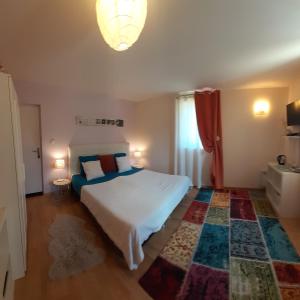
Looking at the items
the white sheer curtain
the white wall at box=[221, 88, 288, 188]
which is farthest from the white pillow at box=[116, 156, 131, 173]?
the white wall at box=[221, 88, 288, 188]

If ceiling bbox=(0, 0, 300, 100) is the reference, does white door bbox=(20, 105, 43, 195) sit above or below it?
below

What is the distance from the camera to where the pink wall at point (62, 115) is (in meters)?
3.56

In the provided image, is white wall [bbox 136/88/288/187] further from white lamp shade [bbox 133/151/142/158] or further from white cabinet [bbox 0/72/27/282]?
white cabinet [bbox 0/72/27/282]

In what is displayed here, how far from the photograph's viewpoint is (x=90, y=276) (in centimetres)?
170

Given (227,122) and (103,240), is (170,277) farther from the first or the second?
(227,122)

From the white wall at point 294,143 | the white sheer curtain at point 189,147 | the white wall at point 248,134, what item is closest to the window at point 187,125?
the white sheer curtain at point 189,147

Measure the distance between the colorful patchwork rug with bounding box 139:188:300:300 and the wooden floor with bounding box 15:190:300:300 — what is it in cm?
10

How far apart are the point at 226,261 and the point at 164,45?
8.16ft

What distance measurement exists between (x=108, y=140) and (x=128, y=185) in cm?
197

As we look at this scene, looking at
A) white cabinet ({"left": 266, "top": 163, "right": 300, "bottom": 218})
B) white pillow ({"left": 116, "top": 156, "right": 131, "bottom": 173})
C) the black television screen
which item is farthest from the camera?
white pillow ({"left": 116, "top": 156, "right": 131, "bottom": 173})

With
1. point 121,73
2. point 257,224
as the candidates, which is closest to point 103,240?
point 257,224

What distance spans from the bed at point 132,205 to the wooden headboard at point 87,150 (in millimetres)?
223

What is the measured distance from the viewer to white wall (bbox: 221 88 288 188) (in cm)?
384

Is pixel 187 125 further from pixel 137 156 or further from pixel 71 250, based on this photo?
pixel 71 250
